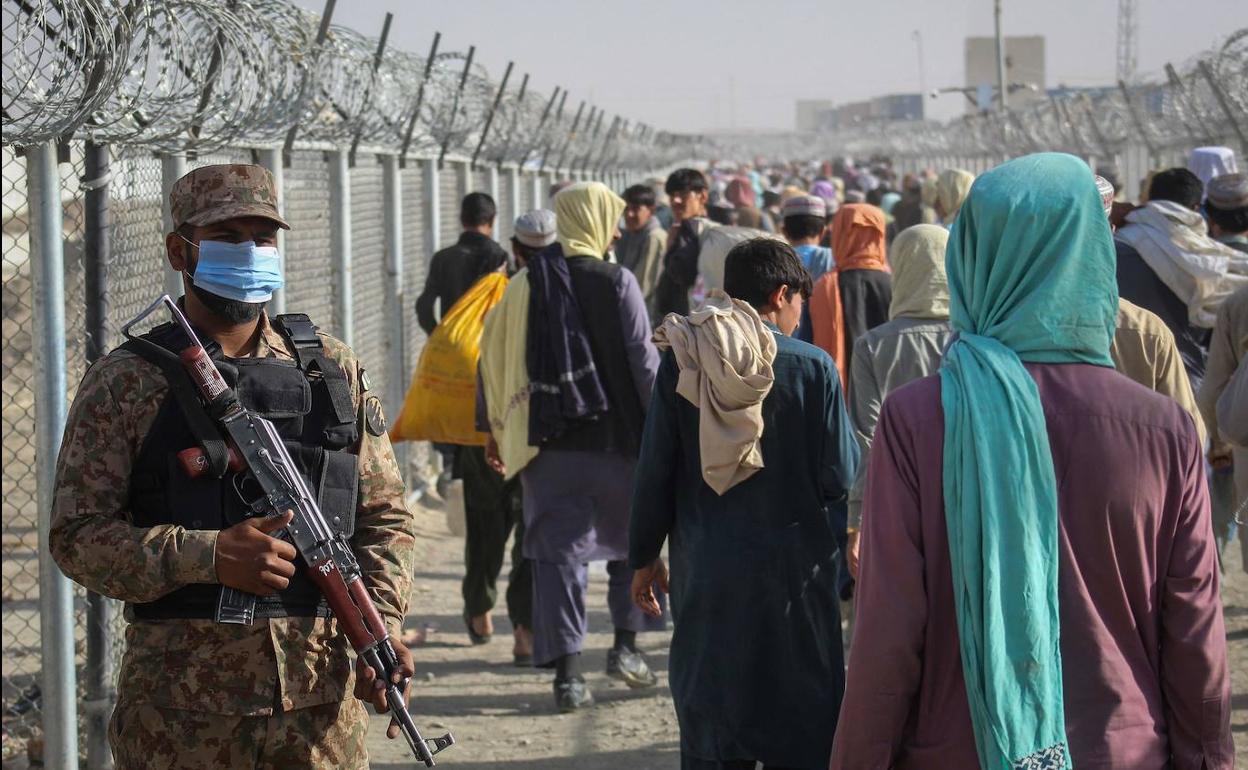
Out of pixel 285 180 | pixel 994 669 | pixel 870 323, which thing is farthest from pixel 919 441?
pixel 285 180

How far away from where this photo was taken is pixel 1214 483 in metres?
6.10

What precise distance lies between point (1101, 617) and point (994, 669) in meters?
0.20

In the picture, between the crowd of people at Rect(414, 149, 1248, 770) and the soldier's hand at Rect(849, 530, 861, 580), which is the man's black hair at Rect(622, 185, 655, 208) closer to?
the crowd of people at Rect(414, 149, 1248, 770)

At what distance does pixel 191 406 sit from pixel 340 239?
16.6ft

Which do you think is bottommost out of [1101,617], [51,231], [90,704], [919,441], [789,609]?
[90,704]

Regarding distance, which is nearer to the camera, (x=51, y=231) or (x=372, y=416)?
(x=372, y=416)

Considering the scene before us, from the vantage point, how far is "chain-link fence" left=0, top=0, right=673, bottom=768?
403cm

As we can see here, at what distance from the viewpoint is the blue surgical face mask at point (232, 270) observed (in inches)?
112

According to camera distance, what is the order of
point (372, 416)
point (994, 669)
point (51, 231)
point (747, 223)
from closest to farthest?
point (994, 669) → point (372, 416) → point (51, 231) → point (747, 223)

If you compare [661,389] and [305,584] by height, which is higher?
[661,389]

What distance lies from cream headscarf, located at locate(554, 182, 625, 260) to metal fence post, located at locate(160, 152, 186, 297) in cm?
129

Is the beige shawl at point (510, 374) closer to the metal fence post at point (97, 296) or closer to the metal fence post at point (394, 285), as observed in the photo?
the metal fence post at point (97, 296)

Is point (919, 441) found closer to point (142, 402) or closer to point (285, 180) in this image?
point (142, 402)

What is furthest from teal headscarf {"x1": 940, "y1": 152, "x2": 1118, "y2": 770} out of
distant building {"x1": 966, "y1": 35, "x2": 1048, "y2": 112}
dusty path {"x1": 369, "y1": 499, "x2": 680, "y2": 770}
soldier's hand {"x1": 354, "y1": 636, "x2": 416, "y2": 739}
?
distant building {"x1": 966, "y1": 35, "x2": 1048, "y2": 112}
